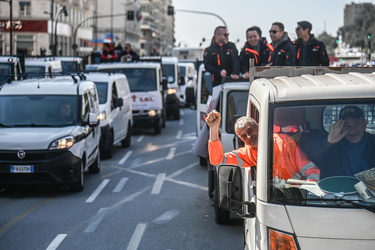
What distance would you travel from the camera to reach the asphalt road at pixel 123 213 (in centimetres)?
1033

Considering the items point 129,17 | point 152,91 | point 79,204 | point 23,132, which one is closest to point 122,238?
point 79,204

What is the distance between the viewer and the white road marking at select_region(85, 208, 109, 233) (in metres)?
11.1

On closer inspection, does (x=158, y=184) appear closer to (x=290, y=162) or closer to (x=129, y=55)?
(x=290, y=162)

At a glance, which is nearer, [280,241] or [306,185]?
[280,241]

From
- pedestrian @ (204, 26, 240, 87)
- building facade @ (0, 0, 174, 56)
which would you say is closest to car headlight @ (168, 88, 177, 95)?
building facade @ (0, 0, 174, 56)

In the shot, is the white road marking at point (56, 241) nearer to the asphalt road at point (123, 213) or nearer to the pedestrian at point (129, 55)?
the asphalt road at point (123, 213)

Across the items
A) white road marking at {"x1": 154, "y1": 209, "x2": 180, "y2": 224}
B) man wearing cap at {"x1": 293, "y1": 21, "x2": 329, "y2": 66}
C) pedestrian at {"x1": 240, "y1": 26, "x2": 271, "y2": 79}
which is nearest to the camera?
white road marking at {"x1": 154, "y1": 209, "x2": 180, "y2": 224}

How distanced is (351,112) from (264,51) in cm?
1118

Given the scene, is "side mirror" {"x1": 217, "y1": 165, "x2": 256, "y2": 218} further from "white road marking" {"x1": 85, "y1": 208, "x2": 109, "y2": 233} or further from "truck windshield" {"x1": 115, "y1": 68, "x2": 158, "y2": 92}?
"truck windshield" {"x1": 115, "y1": 68, "x2": 158, "y2": 92}

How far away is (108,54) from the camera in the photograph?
3209cm

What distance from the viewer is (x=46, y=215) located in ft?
40.2

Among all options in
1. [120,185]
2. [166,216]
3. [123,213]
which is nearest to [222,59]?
[120,185]

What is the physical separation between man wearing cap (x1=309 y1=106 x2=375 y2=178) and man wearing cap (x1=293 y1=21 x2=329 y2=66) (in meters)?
10.5

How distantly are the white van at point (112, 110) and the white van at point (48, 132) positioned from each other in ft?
8.22
